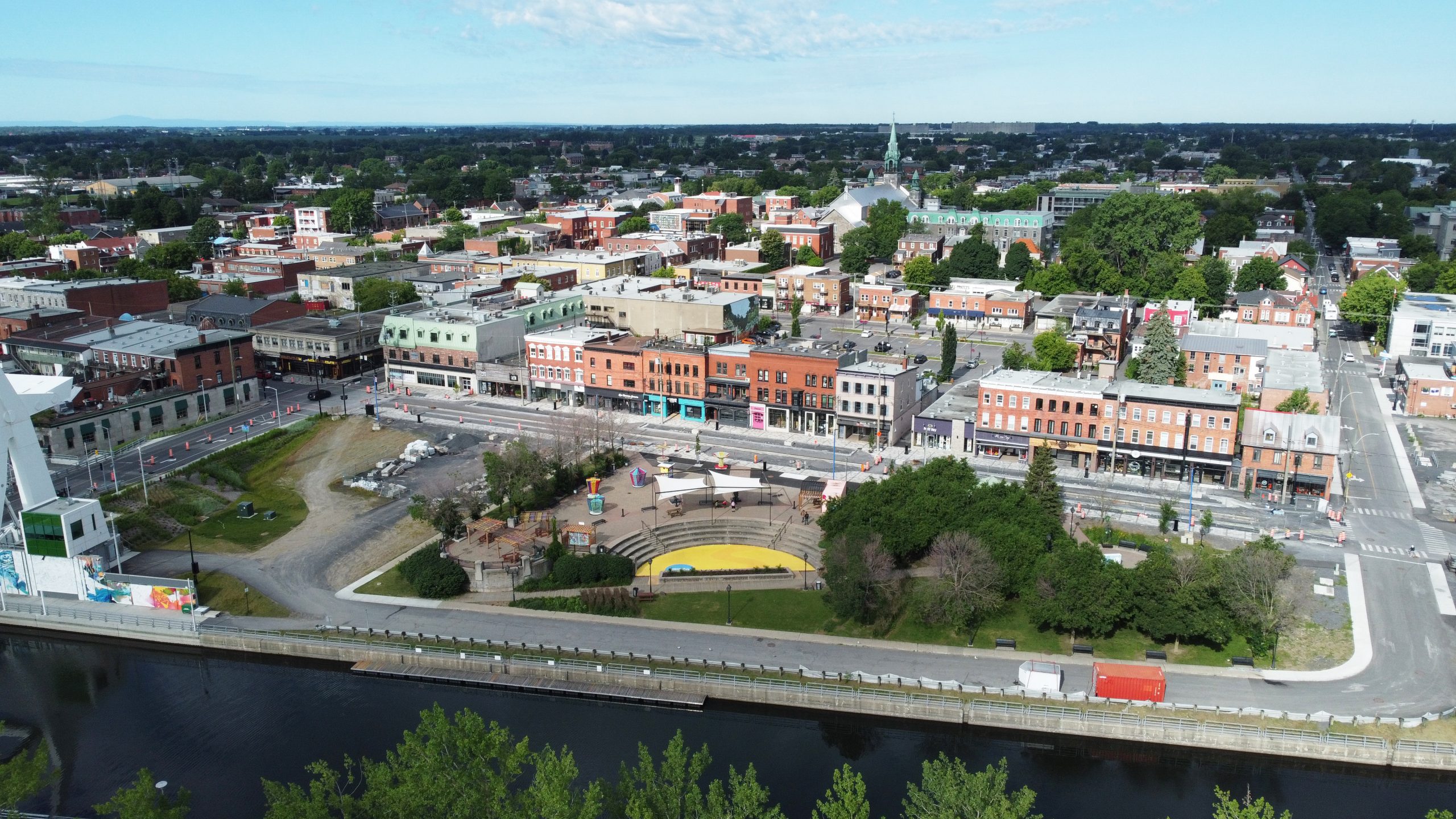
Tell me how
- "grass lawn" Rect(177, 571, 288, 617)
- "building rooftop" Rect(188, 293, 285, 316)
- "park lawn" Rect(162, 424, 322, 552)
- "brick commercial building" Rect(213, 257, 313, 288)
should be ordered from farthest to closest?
1. "brick commercial building" Rect(213, 257, 313, 288)
2. "building rooftop" Rect(188, 293, 285, 316)
3. "park lawn" Rect(162, 424, 322, 552)
4. "grass lawn" Rect(177, 571, 288, 617)

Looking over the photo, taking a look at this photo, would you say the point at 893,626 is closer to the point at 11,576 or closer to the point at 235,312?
the point at 11,576

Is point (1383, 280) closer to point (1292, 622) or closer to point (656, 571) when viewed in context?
point (1292, 622)

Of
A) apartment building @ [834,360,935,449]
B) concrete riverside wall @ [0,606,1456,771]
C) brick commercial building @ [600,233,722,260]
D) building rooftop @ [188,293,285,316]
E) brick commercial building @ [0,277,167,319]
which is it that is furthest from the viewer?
brick commercial building @ [600,233,722,260]

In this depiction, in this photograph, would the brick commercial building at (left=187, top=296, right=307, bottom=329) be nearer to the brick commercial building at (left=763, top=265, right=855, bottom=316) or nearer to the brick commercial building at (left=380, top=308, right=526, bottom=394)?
the brick commercial building at (left=380, top=308, right=526, bottom=394)

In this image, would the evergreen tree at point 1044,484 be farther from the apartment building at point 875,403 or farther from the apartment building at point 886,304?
the apartment building at point 886,304

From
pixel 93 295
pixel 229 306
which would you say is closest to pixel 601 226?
pixel 229 306

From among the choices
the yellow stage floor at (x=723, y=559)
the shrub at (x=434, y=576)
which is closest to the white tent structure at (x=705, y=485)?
the yellow stage floor at (x=723, y=559)

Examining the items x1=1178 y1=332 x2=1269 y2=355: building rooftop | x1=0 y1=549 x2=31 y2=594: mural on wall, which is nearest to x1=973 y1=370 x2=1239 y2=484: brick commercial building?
x1=1178 y1=332 x2=1269 y2=355: building rooftop
